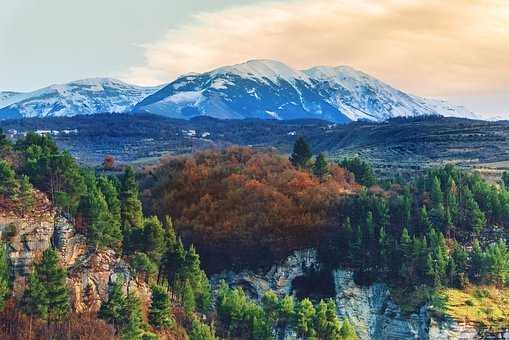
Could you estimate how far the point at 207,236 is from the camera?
91.1m

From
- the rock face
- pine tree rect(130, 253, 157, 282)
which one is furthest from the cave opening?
pine tree rect(130, 253, 157, 282)

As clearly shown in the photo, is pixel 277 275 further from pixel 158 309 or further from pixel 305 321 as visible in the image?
pixel 158 309

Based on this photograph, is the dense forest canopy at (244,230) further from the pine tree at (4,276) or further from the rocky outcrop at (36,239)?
the rocky outcrop at (36,239)

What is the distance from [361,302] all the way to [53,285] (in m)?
44.8

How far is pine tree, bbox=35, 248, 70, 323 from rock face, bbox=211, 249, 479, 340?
38.6 meters

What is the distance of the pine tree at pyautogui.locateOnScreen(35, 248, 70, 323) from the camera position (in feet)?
164

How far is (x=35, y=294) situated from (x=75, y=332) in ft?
13.9

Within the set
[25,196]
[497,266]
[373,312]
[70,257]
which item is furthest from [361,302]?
[25,196]

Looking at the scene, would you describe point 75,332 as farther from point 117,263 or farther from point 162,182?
point 162,182

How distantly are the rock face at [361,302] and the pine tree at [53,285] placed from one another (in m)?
38.6

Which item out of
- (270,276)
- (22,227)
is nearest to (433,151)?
(270,276)

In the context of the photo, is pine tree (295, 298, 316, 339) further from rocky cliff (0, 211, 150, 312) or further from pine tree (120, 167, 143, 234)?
pine tree (120, 167, 143, 234)

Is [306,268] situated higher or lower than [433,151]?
lower

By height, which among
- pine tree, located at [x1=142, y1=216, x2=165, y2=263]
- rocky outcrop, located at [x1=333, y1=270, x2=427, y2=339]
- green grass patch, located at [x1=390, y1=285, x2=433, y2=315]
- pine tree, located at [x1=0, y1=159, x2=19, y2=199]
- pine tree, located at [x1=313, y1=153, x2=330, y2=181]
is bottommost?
rocky outcrop, located at [x1=333, y1=270, x2=427, y2=339]
